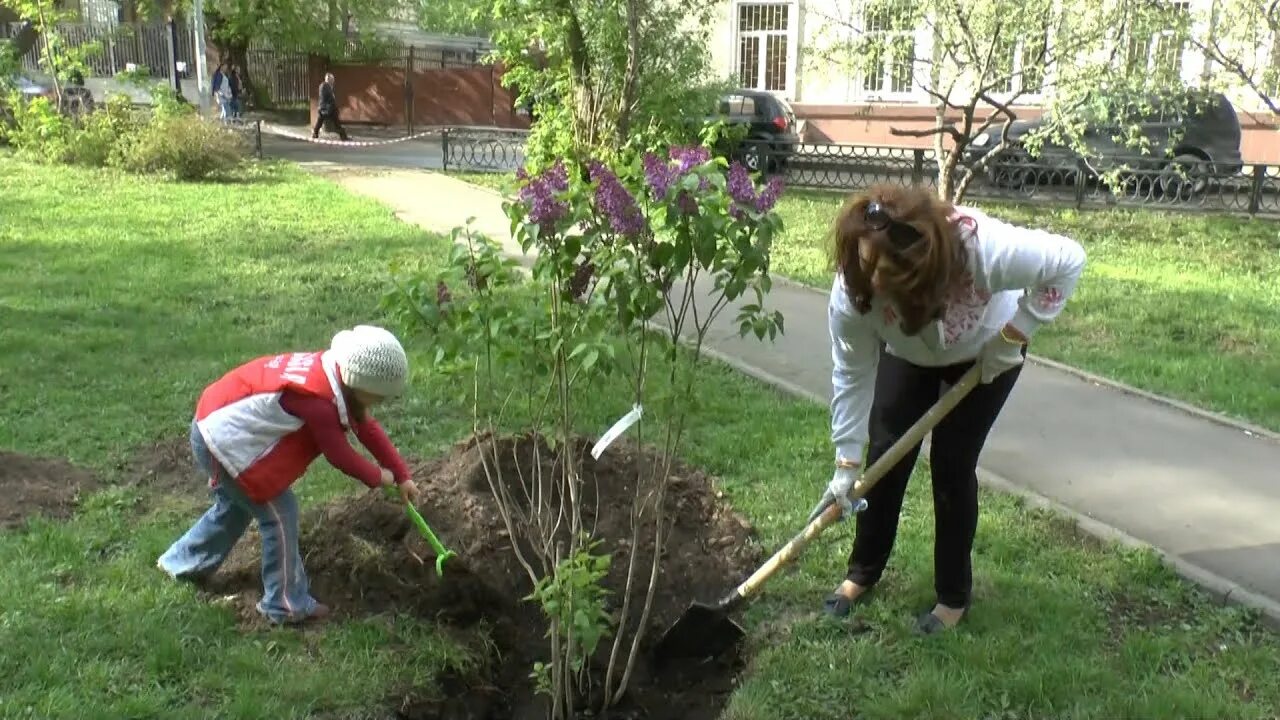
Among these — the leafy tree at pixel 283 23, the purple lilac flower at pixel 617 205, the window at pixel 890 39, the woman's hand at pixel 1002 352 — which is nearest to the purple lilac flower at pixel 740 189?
the purple lilac flower at pixel 617 205

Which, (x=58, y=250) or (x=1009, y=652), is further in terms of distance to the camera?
(x=58, y=250)

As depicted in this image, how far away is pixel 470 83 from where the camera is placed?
30000 mm

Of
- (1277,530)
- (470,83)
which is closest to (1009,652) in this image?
(1277,530)

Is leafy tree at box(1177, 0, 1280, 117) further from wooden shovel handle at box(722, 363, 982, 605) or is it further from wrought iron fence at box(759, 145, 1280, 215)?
wooden shovel handle at box(722, 363, 982, 605)

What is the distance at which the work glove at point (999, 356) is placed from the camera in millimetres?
3102

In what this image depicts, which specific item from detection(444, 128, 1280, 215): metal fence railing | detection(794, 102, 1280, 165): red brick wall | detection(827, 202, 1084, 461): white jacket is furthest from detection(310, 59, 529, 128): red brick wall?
detection(827, 202, 1084, 461): white jacket

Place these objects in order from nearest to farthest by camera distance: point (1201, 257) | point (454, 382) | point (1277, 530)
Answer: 1. point (454, 382)
2. point (1277, 530)
3. point (1201, 257)

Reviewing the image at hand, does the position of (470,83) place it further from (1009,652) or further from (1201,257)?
(1009,652)

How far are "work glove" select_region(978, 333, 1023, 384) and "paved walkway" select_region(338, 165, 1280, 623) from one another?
142cm

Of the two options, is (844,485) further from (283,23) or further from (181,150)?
(283,23)

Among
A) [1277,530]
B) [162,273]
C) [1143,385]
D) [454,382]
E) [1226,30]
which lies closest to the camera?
[454,382]

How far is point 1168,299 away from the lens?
8.38 meters

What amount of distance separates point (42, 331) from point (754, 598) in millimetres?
4971

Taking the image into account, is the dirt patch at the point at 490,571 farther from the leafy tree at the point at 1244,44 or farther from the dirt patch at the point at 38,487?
the leafy tree at the point at 1244,44
